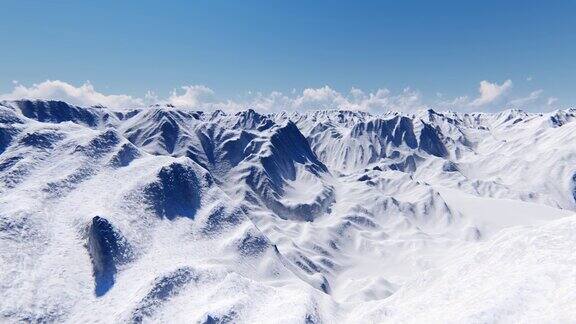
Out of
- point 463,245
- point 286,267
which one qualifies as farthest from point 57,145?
point 463,245

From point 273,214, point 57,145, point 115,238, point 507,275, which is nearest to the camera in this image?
point 507,275

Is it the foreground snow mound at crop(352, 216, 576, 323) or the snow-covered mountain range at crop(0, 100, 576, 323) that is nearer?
the foreground snow mound at crop(352, 216, 576, 323)

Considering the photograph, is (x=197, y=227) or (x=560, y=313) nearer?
(x=560, y=313)

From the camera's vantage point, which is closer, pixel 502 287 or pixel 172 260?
pixel 502 287

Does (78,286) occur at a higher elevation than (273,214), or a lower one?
lower

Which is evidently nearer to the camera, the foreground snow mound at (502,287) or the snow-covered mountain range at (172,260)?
the foreground snow mound at (502,287)

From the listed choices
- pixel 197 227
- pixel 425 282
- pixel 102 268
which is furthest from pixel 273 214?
pixel 425 282

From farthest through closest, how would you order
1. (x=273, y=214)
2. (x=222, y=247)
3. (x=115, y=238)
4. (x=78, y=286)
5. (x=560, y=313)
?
(x=273, y=214)
(x=222, y=247)
(x=115, y=238)
(x=78, y=286)
(x=560, y=313)

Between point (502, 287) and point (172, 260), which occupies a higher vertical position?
point (502, 287)

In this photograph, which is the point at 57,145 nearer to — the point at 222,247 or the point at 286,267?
the point at 222,247

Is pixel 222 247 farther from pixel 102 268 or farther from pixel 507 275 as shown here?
pixel 507 275

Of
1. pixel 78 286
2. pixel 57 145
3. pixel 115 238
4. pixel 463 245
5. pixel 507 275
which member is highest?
pixel 463 245
